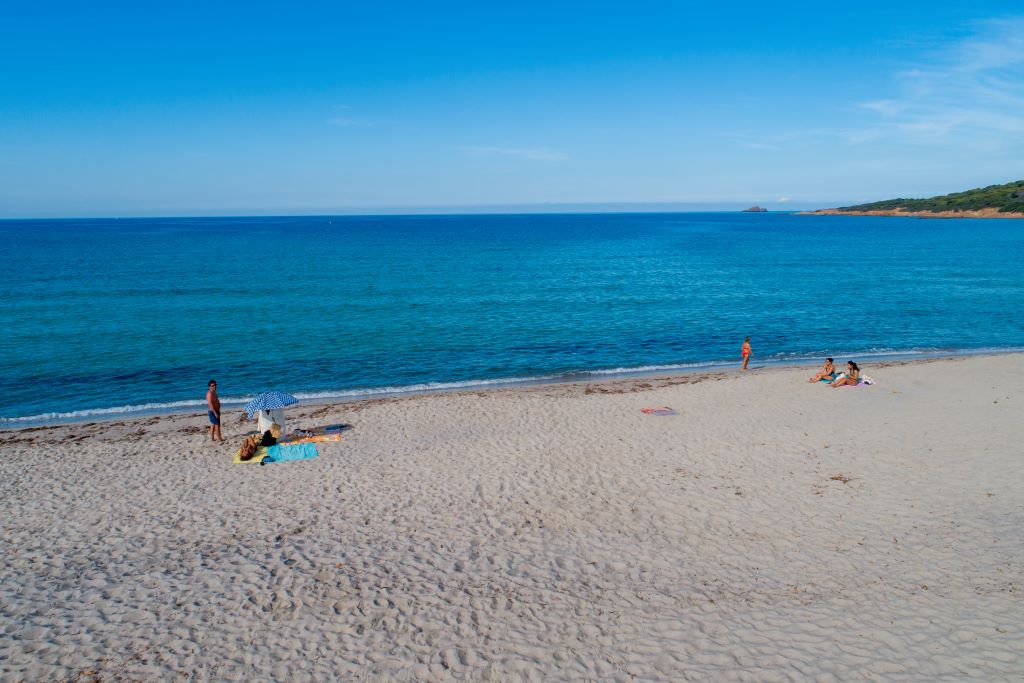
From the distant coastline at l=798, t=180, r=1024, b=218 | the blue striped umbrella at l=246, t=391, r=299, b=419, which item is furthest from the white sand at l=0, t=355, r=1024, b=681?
the distant coastline at l=798, t=180, r=1024, b=218

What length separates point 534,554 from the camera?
1046 centimetres

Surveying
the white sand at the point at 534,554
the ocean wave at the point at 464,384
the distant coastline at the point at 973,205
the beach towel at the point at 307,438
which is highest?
the distant coastline at the point at 973,205

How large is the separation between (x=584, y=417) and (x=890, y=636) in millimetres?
11205

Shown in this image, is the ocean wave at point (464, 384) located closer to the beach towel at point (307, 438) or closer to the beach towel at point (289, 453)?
the beach towel at point (307, 438)

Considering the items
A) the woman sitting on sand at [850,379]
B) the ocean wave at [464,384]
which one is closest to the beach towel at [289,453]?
the ocean wave at [464,384]

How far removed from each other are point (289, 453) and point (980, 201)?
19546cm

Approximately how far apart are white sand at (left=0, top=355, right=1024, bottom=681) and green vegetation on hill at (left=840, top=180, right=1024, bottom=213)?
168254mm

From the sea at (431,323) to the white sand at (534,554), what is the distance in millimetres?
6929

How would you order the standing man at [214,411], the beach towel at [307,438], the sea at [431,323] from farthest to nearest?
the sea at [431,323] < the standing man at [214,411] < the beach towel at [307,438]

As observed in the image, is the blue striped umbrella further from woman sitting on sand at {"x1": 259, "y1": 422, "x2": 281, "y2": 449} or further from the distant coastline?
the distant coastline

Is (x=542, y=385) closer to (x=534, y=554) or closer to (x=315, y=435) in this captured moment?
(x=315, y=435)

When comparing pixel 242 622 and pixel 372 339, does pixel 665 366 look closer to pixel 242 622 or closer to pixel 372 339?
pixel 372 339

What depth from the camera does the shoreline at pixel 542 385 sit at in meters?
20.2

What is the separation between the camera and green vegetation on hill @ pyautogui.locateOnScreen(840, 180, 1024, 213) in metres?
146
